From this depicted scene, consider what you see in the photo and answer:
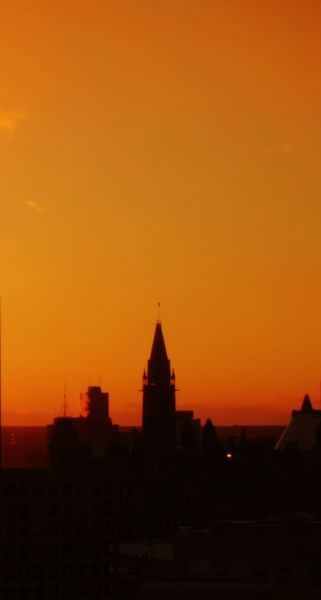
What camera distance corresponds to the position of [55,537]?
6925cm

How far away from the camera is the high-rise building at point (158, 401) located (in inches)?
5428

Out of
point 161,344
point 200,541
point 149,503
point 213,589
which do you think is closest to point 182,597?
point 213,589

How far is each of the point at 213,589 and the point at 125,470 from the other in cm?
6689

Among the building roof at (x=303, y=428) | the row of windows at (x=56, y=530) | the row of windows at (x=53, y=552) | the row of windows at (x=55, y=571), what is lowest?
the row of windows at (x=55, y=571)

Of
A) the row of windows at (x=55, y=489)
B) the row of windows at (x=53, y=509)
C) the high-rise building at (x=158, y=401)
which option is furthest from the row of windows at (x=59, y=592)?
the high-rise building at (x=158, y=401)

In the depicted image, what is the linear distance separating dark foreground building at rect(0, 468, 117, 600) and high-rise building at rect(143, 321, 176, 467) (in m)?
64.2

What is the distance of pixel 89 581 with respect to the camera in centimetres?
6981

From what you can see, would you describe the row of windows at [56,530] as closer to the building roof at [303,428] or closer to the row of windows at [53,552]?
the row of windows at [53,552]

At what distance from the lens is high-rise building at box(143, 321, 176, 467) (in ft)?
452

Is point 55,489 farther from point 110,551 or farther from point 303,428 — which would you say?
point 303,428

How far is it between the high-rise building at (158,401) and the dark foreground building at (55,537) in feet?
211

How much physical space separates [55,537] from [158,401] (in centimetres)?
7080

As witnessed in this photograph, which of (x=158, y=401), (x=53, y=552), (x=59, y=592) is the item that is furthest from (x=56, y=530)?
(x=158, y=401)

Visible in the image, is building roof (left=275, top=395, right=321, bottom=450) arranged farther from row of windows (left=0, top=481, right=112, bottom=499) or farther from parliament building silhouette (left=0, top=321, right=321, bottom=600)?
row of windows (left=0, top=481, right=112, bottom=499)
